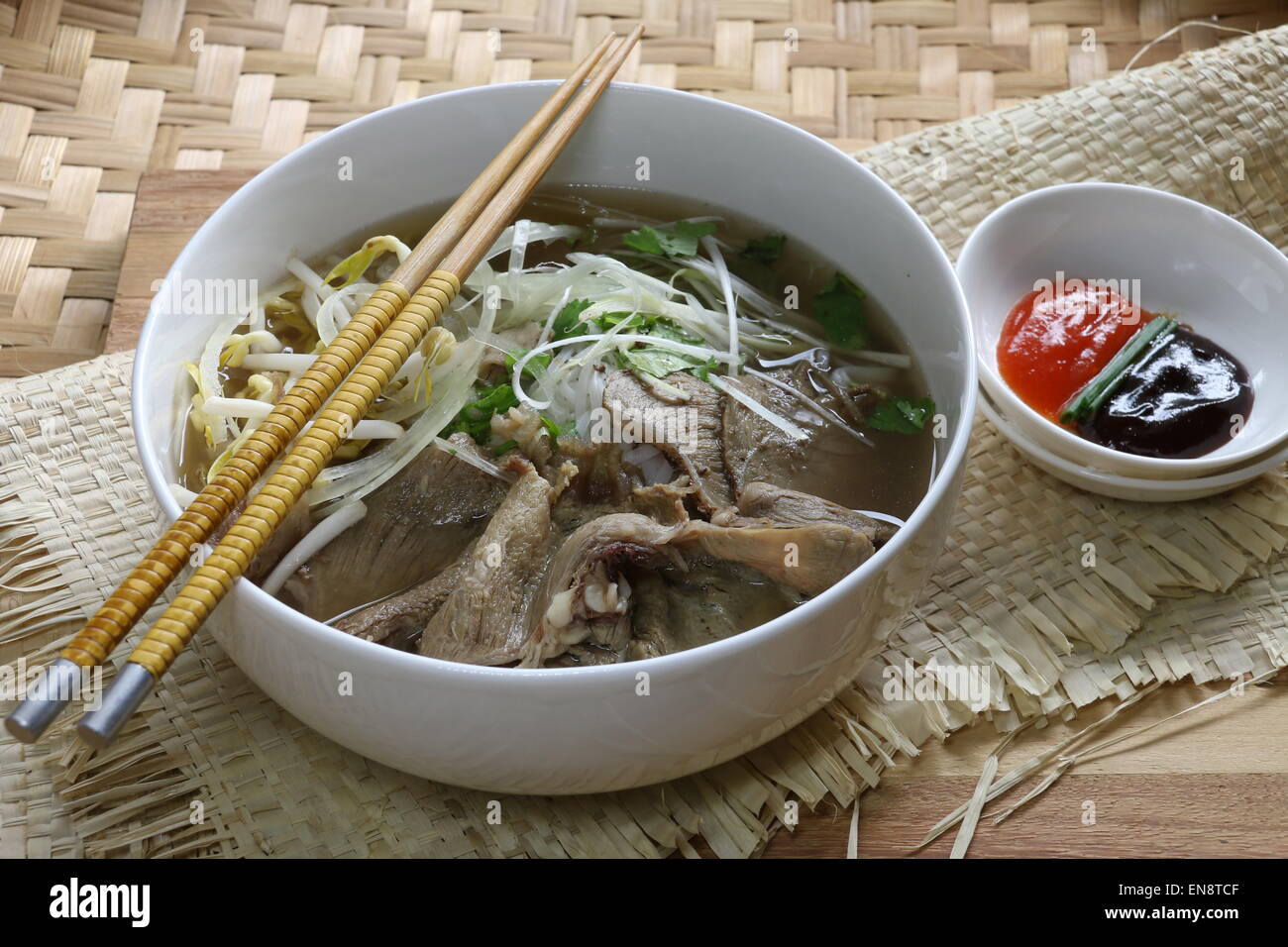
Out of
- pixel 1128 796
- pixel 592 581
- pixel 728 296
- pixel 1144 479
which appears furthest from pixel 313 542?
pixel 1144 479

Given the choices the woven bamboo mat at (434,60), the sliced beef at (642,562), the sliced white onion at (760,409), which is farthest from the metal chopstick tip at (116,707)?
the woven bamboo mat at (434,60)

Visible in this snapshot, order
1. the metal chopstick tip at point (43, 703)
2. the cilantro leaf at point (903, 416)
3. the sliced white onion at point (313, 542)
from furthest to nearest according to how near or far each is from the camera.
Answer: the cilantro leaf at point (903, 416), the sliced white onion at point (313, 542), the metal chopstick tip at point (43, 703)

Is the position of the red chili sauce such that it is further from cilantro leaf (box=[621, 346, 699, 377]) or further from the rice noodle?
cilantro leaf (box=[621, 346, 699, 377])

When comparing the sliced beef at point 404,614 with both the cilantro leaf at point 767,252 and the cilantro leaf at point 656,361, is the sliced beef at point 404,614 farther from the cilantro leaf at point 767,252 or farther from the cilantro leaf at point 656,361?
the cilantro leaf at point 767,252

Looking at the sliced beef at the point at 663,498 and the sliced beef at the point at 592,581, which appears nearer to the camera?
the sliced beef at the point at 592,581

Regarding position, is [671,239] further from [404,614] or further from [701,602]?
[404,614]

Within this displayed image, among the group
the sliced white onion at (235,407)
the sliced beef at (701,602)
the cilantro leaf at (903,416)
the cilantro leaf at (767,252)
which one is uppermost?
the cilantro leaf at (767,252)
